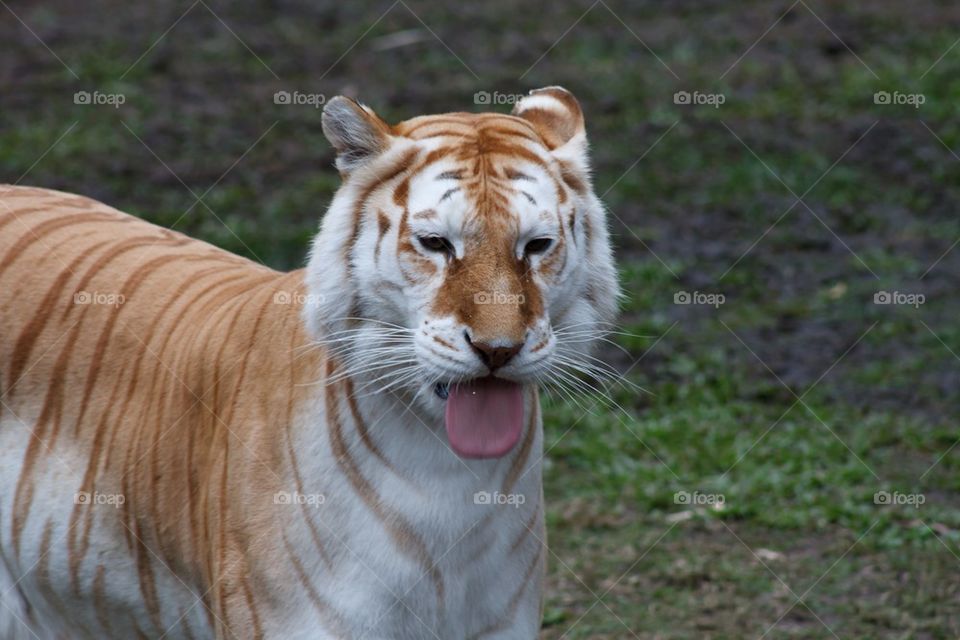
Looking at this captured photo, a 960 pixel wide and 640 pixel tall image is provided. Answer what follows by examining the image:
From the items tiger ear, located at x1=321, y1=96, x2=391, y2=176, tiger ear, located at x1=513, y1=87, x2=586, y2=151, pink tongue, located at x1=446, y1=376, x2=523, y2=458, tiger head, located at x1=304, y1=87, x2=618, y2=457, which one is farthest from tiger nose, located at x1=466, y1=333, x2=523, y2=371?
tiger ear, located at x1=513, y1=87, x2=586, y2=151

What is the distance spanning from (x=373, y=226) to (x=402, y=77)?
20.7 ft

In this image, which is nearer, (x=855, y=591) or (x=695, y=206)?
(x=855, y=591)

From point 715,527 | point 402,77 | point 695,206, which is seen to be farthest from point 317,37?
point 715,527

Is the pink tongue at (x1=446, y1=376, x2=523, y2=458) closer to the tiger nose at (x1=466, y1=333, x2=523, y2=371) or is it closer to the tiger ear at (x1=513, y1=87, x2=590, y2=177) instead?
the tiger nose at (x1=466, y1=333, x2=523, y2=371)

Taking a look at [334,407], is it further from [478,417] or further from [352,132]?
[352,132]

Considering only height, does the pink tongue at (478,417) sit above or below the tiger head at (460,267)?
below

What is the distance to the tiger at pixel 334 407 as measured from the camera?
2990mm

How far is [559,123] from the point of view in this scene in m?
3.45

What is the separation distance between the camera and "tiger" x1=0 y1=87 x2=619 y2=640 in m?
2.99

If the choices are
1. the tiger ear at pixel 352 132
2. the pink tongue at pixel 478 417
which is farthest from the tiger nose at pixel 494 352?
the tiger ear at pixel 352 132

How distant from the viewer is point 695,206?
793cm

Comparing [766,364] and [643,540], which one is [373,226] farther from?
[766,364]

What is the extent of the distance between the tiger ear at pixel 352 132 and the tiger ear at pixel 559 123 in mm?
371

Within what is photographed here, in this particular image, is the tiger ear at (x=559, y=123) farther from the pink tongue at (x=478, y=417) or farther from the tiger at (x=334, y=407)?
the pink tongue at (x=478, y=417)
